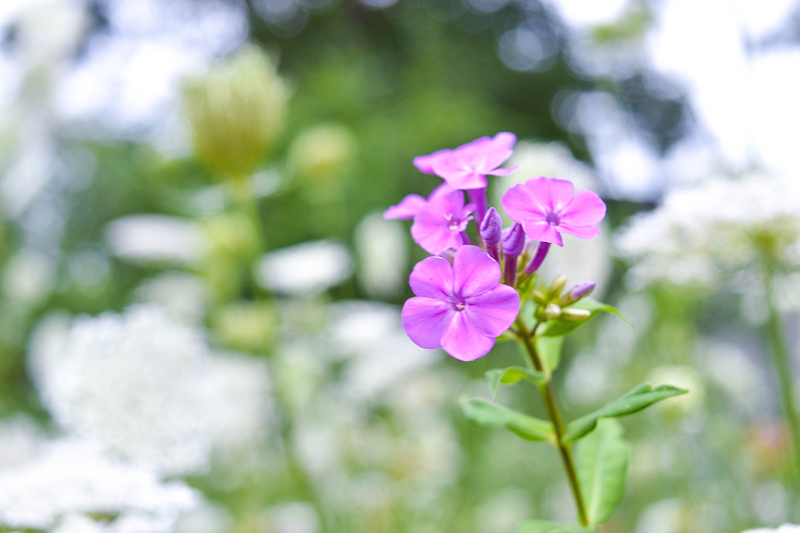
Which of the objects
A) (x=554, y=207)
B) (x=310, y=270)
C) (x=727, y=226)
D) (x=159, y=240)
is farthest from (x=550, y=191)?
(x=159, y=240)

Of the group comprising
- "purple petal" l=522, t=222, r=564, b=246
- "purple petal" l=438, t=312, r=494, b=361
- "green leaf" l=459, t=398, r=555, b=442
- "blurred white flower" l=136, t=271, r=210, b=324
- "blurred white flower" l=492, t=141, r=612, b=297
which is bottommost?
"blurred white flower" l=136, t=271, r=210, b=324

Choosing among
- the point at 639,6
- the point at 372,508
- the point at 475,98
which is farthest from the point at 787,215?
the point at 475,98

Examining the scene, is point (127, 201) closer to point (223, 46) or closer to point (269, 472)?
point (223, 46)

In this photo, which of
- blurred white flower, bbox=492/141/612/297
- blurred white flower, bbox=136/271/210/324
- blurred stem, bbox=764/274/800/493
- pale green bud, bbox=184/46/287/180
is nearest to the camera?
blurred stem, bbox=764/274/800/493

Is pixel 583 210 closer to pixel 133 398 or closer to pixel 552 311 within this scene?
pixel 552 311

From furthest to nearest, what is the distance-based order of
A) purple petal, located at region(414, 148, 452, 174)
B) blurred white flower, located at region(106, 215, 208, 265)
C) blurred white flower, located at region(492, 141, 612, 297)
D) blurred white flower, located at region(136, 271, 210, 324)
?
blurred white flower, located at region(136, 271, 210, 324), blurred white flower, located at region(106, 215, 208, 265), blurred white flower, located at region(492, 141, 612, 297), purple petal, located at region(414, 148, 452, 174)

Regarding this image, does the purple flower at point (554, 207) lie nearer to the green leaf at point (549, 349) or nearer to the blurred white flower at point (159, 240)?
the green leaf at point (549, 349)

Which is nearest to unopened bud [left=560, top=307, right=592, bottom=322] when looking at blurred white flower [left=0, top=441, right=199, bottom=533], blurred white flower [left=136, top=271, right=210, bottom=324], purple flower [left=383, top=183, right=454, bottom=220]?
purple flower [left=383, top=183, right=454, bottom=220]

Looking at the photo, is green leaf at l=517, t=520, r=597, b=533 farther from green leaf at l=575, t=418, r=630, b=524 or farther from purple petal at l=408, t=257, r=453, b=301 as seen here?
purple petal at l=408, t=257, r=453, b=301
